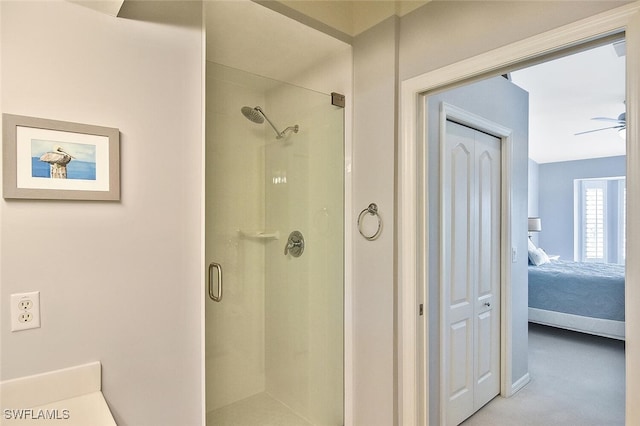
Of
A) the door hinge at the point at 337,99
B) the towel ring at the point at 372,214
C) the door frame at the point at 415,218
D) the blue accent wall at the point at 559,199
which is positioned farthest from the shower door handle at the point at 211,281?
the blue accent wall at the point at 559,199

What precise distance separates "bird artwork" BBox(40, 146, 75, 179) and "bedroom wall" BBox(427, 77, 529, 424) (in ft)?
5.64

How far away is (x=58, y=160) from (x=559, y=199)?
27.7ft

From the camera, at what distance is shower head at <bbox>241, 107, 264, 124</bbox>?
6.61ft

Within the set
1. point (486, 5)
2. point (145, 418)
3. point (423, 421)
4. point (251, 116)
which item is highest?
point (486, 5)

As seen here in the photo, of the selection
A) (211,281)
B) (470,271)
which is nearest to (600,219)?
(470,271)

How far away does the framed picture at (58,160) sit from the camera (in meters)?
1.20

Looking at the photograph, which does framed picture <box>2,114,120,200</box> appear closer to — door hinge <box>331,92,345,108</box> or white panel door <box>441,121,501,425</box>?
door hinge <box>331,92,345,108</box>

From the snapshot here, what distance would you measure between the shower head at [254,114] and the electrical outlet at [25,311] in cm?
129

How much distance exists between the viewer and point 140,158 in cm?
145

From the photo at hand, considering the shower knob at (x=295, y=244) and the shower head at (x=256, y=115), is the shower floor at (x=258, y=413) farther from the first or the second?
the shower head at (x=256, y=115)

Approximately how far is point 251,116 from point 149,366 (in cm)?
137

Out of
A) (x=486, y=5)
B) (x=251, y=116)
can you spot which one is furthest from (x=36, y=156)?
(x=486, y=5)

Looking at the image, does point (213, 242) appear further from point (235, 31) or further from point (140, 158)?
point (235, 31)

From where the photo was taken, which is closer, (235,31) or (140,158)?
(140,158)
